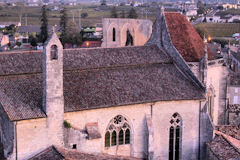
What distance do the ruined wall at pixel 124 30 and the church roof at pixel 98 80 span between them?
127ft

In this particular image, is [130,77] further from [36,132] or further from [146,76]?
[36,132]

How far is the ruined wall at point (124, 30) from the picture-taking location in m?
73.6

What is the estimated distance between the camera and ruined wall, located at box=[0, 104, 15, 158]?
2703 cm

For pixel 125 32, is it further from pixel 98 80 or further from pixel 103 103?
pixel 103 103

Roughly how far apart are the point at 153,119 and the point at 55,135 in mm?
7680

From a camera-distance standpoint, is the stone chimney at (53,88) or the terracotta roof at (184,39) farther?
the terracotta roof at (184,39)

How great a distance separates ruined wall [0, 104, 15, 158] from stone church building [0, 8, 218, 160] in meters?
0.07

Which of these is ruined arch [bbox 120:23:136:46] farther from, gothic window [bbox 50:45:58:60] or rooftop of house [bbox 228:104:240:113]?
gothic window [bbox 50:45:58:60]

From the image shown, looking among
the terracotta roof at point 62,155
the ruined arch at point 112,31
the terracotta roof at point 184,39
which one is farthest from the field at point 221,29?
the terracotta roof at point 62,155

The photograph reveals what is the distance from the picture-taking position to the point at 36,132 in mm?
27234

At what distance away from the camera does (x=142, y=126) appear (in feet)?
102

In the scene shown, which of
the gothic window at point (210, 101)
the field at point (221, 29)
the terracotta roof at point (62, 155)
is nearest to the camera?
the terracotta roof at point (62, 155)

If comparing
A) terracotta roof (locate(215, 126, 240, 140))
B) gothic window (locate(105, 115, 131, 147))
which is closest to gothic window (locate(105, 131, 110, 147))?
gothic window (locate(105, 115, 131, 147))

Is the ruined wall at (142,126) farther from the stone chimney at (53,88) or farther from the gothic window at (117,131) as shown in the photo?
the stone chimney at (53,88)
